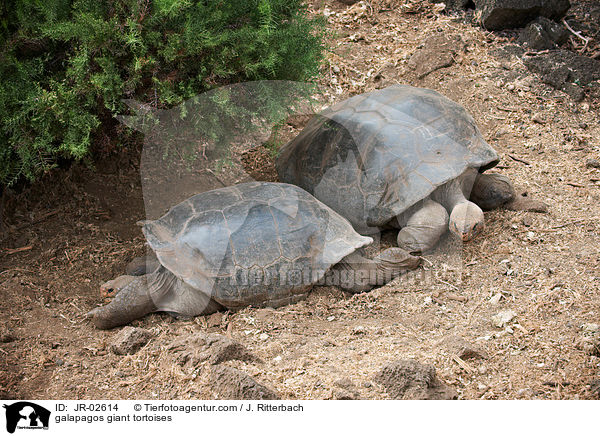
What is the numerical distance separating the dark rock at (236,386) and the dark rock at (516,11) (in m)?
6.18

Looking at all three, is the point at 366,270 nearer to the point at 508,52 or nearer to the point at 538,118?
the point at 538,118

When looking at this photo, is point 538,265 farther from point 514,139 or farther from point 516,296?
point 514,139

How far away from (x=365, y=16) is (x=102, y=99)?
16.4ft

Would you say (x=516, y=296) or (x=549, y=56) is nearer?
(x=516, y=296)

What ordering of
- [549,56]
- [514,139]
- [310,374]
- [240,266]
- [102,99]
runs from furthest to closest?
[549,56], [514,139], [102,99], [240,266], [310,374]

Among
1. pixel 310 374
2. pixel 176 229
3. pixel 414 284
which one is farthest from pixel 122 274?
pixel 414 284

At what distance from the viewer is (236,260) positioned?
3664 mm

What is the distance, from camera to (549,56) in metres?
6.54

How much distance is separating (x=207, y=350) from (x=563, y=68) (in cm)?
552

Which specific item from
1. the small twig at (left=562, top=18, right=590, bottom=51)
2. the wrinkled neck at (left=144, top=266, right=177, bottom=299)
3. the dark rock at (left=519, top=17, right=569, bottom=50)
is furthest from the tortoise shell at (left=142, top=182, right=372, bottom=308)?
the small twig at (left=562, top=18, right=590, bottom=51)

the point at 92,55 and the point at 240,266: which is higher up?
the point at 92,55

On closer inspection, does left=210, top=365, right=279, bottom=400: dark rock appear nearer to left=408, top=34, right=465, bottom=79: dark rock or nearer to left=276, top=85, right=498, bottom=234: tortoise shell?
left=276, top=85, right=498, bottom=234: tortoise shell

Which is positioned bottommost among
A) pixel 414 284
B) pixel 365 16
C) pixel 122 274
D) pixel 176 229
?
pixel 414 284
